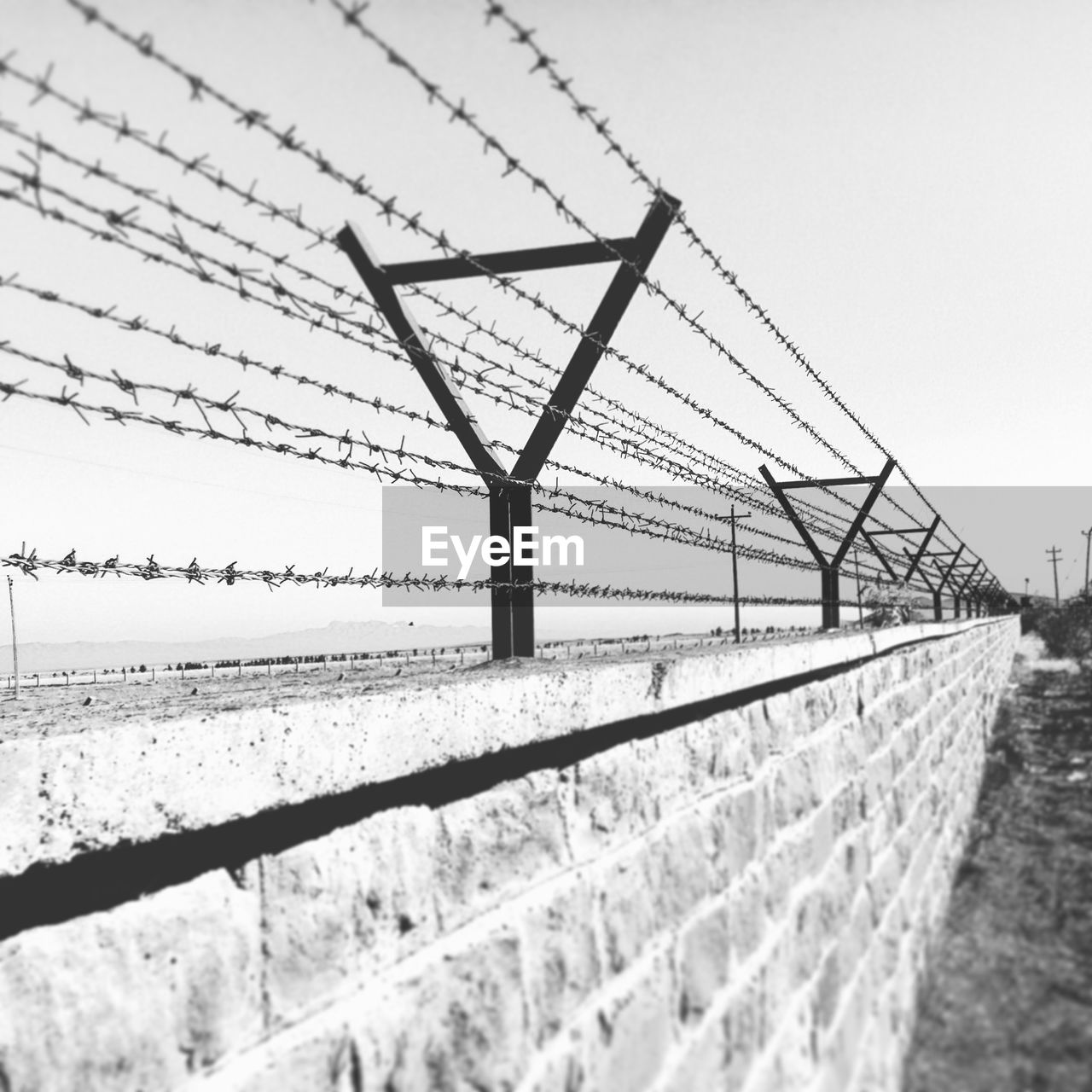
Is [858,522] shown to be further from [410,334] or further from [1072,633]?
[1072,633]

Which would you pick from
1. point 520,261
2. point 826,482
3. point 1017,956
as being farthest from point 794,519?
point 520,261

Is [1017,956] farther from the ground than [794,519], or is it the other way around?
[794,519]

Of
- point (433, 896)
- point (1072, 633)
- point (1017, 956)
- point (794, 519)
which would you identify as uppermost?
point (794, 519)

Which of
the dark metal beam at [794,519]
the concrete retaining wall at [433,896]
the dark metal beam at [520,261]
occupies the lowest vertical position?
the concrete retaining wall at [433,896]

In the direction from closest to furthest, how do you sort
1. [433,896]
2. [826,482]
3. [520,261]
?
[433,896]
[520,261]
[826,482]

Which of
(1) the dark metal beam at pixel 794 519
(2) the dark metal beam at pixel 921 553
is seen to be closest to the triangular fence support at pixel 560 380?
(1) the dark metal beam at pixel 794 519

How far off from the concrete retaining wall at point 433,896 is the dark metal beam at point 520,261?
1.15 m

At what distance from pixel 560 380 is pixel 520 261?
367 millimetres

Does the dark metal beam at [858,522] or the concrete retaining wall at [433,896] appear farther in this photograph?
the dark metal beam at [858,522]

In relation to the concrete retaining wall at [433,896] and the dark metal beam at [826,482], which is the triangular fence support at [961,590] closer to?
the dark metal beam at [826,482]

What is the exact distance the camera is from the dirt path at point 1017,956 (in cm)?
410

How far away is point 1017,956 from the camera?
17.2 feet

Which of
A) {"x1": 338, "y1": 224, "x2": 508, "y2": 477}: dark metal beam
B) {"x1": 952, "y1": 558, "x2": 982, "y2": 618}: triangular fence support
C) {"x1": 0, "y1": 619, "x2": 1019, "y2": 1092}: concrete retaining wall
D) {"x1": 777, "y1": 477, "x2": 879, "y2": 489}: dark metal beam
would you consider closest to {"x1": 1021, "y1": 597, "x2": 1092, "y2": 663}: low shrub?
{"x1": 952, "y1": 558, "x2": 982, "y2": 618}: triangular fence support

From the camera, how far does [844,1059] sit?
3.01 meters
